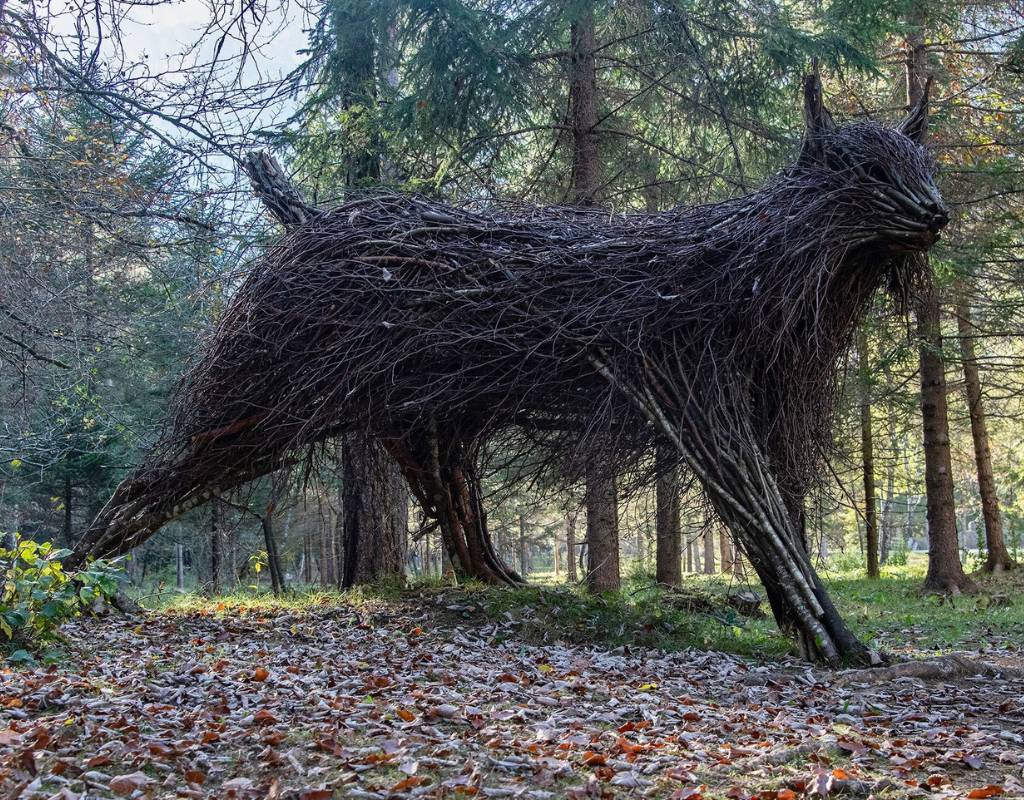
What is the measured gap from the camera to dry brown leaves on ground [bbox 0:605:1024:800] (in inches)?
129

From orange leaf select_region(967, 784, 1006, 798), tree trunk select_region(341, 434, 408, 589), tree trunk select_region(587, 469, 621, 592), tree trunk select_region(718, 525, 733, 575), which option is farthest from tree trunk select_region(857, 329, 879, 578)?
orange leaf select_region(967, 784, 1006, 798)

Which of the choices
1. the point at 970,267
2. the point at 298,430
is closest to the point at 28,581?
the point at 298,430

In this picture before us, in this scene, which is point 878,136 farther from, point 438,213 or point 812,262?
point 438,213

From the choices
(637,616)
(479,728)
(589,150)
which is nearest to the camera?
(479,728)

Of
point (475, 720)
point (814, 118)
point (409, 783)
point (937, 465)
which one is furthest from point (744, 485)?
point (937, 465)

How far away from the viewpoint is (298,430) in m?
7.30

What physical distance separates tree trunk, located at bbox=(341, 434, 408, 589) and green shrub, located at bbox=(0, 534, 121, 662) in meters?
3.97

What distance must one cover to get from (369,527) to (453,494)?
3.85 feet

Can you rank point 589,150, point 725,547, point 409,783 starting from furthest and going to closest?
point 725,547, point 589,150, point 409,783

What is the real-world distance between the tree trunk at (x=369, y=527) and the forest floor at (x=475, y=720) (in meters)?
2.19

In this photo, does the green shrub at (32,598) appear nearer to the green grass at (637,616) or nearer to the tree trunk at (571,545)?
the green grass at (637,616)

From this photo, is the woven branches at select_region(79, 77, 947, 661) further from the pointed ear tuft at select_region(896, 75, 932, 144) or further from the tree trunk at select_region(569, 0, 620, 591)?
the tree trunk at select_region(569, 0, 620, 591)

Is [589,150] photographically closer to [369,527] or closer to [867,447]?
[369,527]

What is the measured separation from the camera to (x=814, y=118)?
6.26 m
